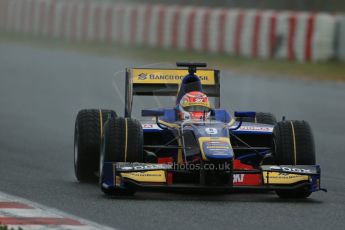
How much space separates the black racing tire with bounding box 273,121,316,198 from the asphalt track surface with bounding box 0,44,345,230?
0.59 feet

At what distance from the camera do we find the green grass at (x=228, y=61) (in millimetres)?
27078

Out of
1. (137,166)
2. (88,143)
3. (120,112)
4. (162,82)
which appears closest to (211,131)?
(137,166)

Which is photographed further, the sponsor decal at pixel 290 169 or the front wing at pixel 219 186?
the sponsor decal at pixel 290 169

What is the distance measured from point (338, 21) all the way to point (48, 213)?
1767cm

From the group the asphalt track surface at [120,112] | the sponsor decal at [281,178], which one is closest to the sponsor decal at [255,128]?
the asphalt track surface at [120,112]

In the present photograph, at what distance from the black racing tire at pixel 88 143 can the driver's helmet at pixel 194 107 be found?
85 centimetres

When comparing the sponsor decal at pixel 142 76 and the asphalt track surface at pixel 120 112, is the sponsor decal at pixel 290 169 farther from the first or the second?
the sponsor decal at pixel 142 76

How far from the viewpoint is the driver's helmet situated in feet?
37.2

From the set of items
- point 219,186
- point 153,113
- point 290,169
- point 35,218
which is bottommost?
point 35,218

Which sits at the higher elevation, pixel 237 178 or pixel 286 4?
pixel 286 4

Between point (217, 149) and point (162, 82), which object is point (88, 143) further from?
point (217, 149)

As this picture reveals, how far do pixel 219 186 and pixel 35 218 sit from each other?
1.82 metres

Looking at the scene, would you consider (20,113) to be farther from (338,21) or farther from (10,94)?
(338,21)

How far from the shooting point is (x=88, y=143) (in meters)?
11.8
